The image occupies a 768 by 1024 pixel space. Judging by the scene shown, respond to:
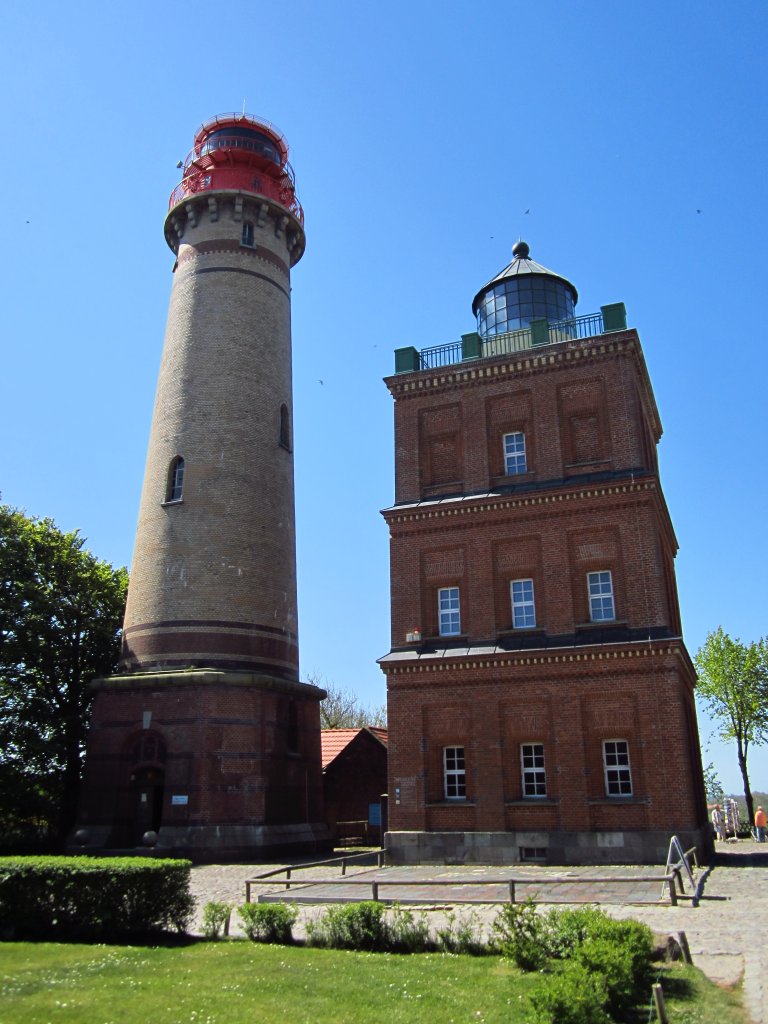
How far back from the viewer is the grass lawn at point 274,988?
8.94 m

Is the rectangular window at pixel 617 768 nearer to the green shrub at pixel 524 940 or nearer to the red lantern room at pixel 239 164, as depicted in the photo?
the green shrub at pixel 524 940

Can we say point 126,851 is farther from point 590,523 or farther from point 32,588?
point 590,523

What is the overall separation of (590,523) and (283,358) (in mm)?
14675

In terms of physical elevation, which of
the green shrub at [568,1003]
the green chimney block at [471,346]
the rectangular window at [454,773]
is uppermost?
the green chimney block at [471,346]

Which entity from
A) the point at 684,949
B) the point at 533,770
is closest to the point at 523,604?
the point at 533,770

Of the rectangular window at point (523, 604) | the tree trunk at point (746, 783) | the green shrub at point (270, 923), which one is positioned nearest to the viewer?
the green shrub at point (270, 923)

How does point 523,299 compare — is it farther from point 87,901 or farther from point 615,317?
point 87,901

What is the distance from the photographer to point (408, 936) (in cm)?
1233

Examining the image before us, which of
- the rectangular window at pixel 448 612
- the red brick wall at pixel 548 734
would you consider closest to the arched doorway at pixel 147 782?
the red brick wall at pixel 548 734

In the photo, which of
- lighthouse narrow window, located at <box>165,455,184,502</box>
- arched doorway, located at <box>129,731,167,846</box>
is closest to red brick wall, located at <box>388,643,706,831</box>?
arched doorway, located at <box>129,731,167,846</box>

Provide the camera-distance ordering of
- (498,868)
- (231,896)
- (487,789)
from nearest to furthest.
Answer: (231,896) → (498,868) → (487,789)

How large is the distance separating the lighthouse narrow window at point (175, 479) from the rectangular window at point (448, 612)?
10.3 meters

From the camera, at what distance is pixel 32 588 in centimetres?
3141

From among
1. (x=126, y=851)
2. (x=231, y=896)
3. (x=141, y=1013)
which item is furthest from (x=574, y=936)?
(x=126, y=851)
